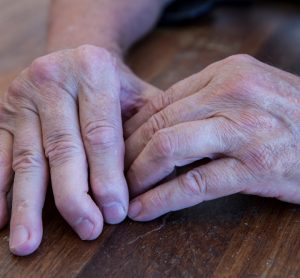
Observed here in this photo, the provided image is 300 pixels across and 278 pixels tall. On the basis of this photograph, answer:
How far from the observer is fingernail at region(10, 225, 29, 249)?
0.62 meters

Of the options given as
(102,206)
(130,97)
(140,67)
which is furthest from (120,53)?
(102,206)

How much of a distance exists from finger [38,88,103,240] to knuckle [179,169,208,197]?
13cm

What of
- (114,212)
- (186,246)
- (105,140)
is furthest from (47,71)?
(186,246)

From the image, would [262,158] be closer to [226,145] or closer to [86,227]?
[226,145]

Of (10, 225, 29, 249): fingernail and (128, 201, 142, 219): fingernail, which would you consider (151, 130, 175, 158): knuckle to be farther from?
(10, 225, 29, 249): fingernail

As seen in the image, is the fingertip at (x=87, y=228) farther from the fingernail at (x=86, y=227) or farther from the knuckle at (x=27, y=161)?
the knuckle at (x=27, y=161)

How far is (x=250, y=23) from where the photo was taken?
123cm

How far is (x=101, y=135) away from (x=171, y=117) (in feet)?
0.38

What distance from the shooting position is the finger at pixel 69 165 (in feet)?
2.11

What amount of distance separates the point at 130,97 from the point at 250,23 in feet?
1.86

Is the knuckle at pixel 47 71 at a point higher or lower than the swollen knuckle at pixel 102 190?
higher

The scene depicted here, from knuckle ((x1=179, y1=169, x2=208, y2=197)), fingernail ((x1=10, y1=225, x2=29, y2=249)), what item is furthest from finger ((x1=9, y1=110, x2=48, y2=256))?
knuckle ((x1=179, y1=169, x2=208, y2=197))

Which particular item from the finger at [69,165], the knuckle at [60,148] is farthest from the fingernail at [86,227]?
the knuckle at [60,148]

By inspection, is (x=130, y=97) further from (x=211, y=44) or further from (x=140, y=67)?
(x=211, y=44)
